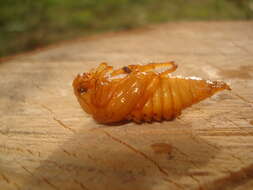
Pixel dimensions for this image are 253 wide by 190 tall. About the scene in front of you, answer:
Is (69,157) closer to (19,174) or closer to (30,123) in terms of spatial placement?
(19,174)

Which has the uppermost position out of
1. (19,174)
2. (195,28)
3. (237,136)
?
(195,28)

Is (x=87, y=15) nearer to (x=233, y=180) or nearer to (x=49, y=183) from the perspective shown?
(x=49, y=183)

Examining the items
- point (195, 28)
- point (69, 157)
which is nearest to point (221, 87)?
point (69, 157)

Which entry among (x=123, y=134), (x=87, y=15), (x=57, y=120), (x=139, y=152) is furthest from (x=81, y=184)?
(x=87, y=15)

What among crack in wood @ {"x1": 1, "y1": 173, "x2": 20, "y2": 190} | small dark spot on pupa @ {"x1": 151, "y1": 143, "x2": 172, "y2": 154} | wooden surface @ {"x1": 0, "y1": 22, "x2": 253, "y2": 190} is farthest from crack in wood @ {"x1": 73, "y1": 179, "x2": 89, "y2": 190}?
small dark spot on pupa @ {"x1": 151, "y1": 143, "x2": 172, "y2": 154}

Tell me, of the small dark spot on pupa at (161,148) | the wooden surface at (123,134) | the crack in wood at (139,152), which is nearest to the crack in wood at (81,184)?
the wooden surface at (123,134)

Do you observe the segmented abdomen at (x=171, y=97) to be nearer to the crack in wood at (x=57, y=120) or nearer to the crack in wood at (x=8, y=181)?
the crack in wood at (x=57, y=120)

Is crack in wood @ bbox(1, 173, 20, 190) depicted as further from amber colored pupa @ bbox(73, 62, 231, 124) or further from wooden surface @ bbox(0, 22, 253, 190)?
amber colored pupa @ bbox(73, 62, 231, 124)

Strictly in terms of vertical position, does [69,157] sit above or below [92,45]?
below

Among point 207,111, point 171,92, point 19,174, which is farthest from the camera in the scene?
point 207,111
